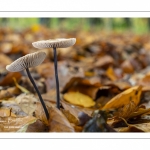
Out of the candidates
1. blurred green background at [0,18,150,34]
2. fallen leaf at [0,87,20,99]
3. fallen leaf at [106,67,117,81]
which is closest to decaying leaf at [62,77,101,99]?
fallen leaf at [0,87,20,99]

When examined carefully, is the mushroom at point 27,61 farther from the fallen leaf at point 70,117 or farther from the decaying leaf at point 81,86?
the decaying leaf at point 81,86

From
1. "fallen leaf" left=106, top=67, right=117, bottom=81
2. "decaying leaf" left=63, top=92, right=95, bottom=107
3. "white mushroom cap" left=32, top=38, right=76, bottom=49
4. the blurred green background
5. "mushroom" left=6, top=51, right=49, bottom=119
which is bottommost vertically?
"decaying leaf" left=63, top=92, right=95, bottom=107

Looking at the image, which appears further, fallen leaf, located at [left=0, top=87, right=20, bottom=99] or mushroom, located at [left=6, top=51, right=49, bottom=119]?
fallen leaf, located at [left=0, top=87, right=20, bottom=99]

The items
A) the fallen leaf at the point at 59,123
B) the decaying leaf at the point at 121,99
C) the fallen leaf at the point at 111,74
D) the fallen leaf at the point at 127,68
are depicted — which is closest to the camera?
the fallen leaf at the point at 59,123

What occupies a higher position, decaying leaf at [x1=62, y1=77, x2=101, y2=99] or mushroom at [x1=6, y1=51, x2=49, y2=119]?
mushroom at [x1=6, y1=51, x2=49, y2=119]

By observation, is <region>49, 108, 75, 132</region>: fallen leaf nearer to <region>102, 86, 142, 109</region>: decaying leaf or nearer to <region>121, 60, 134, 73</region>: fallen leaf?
<region>102, 86, 142, 109</region>: decaying leaf

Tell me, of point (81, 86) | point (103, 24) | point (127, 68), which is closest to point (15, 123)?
point (81, 86)

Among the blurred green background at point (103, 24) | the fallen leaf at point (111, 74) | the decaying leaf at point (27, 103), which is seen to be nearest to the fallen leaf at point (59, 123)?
the decaying leaf at point (27, 103)

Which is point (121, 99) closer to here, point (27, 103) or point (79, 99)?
point (79, 99)
